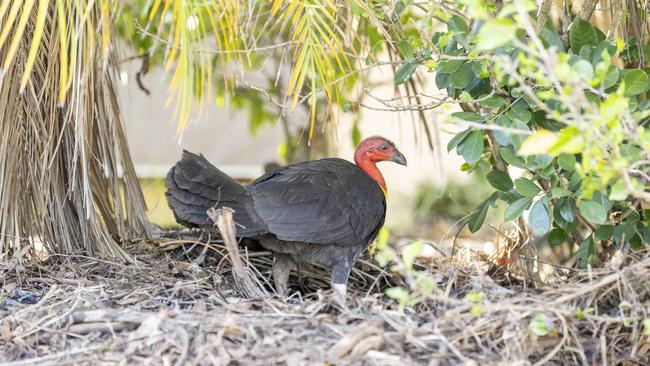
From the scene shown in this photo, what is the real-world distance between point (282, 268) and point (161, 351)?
4.18 ft

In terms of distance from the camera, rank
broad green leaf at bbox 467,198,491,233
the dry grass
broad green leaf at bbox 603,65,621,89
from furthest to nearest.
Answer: broad green leaf at bbox 467,198,491,233
broad green leaf at bbox 603,65,621,89
the dry grass

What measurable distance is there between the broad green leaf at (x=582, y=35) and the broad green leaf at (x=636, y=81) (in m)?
0.27

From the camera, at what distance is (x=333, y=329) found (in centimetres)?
252

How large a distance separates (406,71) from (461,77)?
0.82ft

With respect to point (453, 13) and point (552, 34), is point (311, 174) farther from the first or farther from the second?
point (552, 34)

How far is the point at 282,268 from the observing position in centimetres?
365

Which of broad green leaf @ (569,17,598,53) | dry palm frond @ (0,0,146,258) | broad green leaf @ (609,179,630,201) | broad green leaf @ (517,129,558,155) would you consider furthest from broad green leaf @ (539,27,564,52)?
dry palm frond @ (0,0,146,258)

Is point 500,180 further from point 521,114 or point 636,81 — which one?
point 636,81

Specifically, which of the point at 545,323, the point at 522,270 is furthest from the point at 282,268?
the point at 545,323

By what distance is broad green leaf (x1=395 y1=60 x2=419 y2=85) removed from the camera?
3.25 meters

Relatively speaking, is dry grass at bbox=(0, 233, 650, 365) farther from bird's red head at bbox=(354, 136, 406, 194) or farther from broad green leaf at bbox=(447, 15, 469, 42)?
bird's red head at bbox=(354, 136, 406, 194)

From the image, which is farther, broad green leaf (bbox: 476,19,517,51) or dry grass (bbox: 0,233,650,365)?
dry grass (bbox: 0,233,650,365)

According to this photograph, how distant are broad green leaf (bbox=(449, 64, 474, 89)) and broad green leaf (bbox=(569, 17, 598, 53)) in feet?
1.21

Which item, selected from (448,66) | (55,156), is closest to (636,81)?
(448,66)
